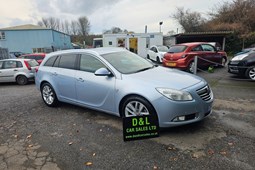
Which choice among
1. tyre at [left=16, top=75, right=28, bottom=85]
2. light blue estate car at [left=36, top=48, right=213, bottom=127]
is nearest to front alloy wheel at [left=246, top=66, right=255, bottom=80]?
light blue estate car at [left=36, top=48, right=213, bottom=127]

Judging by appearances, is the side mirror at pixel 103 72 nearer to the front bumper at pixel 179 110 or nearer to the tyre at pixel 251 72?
the front bumper at pixel 179 110

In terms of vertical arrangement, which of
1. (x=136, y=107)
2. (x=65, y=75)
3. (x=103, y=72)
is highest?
(x=103, y=72)

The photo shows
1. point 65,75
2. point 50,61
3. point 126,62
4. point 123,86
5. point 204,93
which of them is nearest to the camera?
point 204,93

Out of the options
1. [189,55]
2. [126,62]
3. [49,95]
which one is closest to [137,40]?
[189,55]

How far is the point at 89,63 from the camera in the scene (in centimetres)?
432

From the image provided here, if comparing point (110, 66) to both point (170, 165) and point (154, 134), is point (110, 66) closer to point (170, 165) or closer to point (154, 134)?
point (154, 134)

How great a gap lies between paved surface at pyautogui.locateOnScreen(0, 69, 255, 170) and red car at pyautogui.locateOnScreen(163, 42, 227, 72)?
4.50 meters

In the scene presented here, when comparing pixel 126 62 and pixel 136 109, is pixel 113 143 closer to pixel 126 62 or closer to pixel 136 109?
pixel 136 109

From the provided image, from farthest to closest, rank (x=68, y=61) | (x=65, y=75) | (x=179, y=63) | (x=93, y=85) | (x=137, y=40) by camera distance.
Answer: (x=137, y=40)
(x=179, y=63)
(x=68, y=61)
(x=65, y=75)
(x=93, y=85)

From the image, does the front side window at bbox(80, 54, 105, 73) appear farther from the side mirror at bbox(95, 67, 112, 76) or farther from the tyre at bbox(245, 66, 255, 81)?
the tyre at bbox(245, 66, 255, 81)

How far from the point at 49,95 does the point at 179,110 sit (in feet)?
12.1

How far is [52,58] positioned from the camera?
5180mm

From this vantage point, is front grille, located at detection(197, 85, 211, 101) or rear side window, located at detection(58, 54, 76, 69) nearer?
front grille, located at detection(197, 85, 211, 101)

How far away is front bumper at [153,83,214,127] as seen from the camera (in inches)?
124
